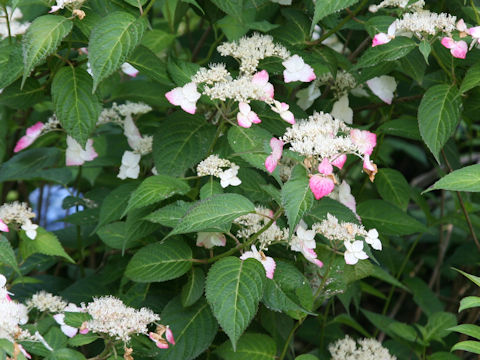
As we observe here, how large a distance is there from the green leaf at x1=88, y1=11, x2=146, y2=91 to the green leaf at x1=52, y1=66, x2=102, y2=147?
0.15 metres

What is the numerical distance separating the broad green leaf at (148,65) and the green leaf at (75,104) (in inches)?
4.5

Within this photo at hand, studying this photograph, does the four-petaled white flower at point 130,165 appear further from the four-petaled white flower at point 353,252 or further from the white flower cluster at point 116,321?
the four-petaled white flower at point 353,252

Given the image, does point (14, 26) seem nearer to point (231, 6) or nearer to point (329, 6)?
point (231, 6)

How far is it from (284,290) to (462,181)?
1.33ft

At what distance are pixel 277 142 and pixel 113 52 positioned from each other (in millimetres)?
395

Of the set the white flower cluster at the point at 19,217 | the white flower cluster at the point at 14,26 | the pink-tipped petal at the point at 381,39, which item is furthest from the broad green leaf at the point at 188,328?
the white flower cluster at the point at 14,26

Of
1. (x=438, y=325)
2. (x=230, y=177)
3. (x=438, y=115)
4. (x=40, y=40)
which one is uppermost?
(x=40, y=40)

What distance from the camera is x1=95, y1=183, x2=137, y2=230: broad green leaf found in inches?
62.5

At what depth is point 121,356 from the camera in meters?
1.30

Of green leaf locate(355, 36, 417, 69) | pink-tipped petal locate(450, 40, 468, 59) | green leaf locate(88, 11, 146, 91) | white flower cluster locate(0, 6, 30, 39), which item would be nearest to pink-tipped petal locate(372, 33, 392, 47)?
green leaf locate(355, 36, 417, 69)

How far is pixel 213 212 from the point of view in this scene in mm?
1247

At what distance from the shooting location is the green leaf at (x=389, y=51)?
1494 millimetres

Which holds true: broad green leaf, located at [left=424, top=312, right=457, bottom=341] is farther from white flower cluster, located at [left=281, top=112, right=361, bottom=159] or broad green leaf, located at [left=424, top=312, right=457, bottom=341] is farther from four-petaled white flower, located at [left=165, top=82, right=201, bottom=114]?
four-petaled white flower, located at [left=165, top=82, right=201, bottom=114]

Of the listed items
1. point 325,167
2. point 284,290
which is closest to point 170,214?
point 284,290
